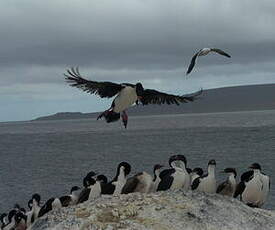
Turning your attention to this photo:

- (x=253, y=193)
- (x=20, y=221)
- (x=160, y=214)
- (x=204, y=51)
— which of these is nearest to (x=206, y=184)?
(x=253, y=193)

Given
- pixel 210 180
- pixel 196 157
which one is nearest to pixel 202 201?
pixel 210 180

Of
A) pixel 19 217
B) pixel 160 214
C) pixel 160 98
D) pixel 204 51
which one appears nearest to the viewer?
pixel 160 214

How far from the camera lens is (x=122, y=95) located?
16.3 metres

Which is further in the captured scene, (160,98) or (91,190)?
(91,190)

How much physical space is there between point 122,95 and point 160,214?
470cm

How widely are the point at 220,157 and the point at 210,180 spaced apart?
63.0m

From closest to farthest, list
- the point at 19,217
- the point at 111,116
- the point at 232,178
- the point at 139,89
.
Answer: the point at 139,89 → the point at 111,116 → the point at 232,178 → the point at 19,217

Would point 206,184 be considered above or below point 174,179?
below

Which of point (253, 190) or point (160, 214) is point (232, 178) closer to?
point (253, 190)

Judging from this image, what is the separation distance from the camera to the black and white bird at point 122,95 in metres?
16.1

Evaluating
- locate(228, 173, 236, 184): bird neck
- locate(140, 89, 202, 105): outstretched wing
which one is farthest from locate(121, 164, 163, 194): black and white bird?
locate(228, 173, 236, 184): bird neck

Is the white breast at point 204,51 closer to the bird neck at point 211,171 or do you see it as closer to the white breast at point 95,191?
the bird neck at point 211,171

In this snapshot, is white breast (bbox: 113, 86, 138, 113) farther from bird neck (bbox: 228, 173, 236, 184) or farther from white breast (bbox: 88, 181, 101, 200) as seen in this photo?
bird neck (bbox: 228, 173, 236, 184)

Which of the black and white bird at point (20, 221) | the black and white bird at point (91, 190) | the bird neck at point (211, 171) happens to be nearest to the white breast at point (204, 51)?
the bird neck at point (211, 171)
